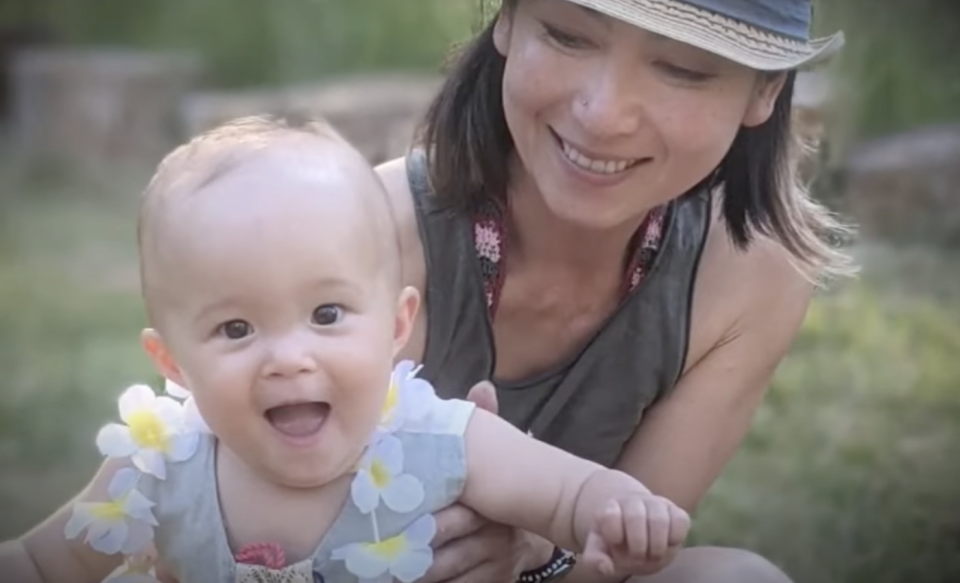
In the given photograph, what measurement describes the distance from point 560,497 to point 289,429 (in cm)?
26

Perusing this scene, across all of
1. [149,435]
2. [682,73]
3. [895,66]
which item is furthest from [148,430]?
[895,66]

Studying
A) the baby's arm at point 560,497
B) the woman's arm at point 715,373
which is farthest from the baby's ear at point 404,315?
the woman's arm at point 715,373

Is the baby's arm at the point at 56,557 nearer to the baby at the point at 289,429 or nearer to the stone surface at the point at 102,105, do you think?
the baby at the point at 289,429

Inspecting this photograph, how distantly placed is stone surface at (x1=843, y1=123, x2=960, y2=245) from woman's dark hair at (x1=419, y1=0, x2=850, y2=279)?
2.50 m

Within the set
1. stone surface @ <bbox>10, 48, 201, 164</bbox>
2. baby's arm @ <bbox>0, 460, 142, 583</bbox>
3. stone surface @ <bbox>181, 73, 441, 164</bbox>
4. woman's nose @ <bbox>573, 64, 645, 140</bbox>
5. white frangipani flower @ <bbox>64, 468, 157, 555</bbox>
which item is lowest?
stone surface @ <bbox>10, 48, 201, 164</bbox>

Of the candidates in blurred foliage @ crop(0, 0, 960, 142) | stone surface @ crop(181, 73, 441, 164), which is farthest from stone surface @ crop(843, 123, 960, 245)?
stone surface @ crop(181, 73, 441, 164)

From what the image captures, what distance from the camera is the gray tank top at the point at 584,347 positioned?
79.0 inches

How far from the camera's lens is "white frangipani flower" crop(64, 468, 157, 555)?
1.69m

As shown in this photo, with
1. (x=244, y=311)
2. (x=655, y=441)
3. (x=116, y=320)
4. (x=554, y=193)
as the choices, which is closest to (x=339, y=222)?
(x=244, y=311)

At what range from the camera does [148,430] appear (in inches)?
67.6

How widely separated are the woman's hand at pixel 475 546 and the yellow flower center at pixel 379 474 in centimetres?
7

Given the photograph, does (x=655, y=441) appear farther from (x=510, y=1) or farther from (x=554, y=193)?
(x=510, y=1)

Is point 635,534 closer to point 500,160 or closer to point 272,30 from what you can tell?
point 500,160

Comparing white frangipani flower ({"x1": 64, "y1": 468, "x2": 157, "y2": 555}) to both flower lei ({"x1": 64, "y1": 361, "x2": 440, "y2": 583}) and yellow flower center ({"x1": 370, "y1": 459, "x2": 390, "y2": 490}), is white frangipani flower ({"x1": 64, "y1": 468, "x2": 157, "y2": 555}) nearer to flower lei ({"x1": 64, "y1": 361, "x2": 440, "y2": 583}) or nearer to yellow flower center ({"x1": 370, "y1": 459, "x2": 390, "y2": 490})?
flower lei ({"x1": 64, "y1": 361, "x2": 440, "y2": 583})
